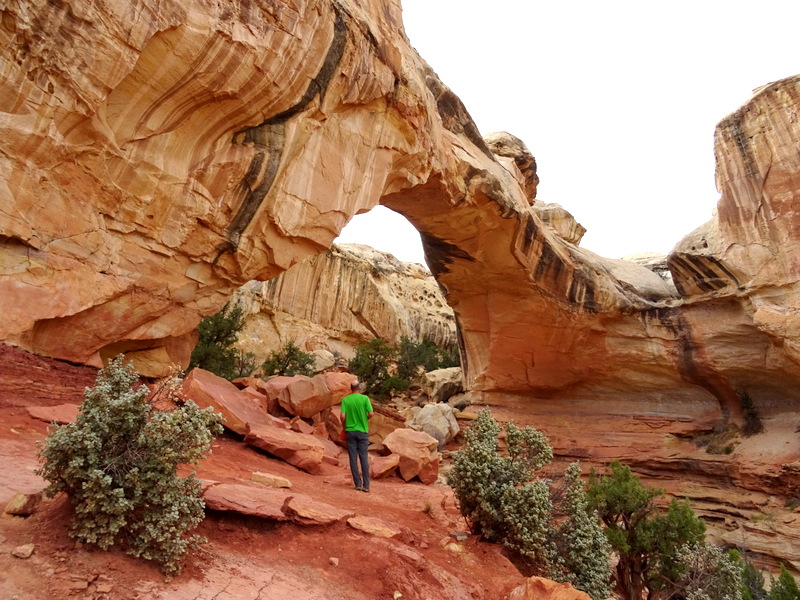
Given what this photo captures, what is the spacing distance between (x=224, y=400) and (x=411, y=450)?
10.8ft

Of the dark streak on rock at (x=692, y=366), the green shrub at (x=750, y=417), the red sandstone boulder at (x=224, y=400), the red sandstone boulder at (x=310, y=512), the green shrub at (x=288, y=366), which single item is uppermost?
the dark streak on rock at (x=692, y=366)

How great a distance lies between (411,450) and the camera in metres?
9.24

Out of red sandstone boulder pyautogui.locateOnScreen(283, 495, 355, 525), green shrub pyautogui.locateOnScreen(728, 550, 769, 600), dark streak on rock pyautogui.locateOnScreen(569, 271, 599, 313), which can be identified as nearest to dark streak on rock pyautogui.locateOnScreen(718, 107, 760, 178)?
dark streak on rock pyautogui.locateOnScreen(569, 271, 599, 313)

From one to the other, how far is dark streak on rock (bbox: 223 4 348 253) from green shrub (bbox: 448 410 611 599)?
15.4 ft

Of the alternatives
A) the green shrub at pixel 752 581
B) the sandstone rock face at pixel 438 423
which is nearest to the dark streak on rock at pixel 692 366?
the green shrub at pixel 752 581

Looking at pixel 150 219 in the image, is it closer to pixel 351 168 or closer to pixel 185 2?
pixel 185 2

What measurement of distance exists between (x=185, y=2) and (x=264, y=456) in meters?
6.12

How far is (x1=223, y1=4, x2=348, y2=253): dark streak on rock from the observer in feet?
26.1

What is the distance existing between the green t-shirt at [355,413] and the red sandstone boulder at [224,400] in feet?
5.52

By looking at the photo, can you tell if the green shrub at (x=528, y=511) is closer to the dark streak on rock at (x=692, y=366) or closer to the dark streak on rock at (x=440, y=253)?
the dark streak on rock at (x=440, y=253)

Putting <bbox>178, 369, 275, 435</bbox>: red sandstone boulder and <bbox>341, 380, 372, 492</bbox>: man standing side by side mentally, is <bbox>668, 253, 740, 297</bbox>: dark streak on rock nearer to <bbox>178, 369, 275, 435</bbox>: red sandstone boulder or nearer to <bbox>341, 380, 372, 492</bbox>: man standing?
<bbox>341, 380, 372, 492</bbox>: man standing

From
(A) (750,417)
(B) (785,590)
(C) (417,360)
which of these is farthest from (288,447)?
(C) (417,360)

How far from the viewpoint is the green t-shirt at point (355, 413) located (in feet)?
23.4

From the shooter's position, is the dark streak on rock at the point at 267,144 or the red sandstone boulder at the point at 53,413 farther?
the dark streak on rock at the point at 267,144
